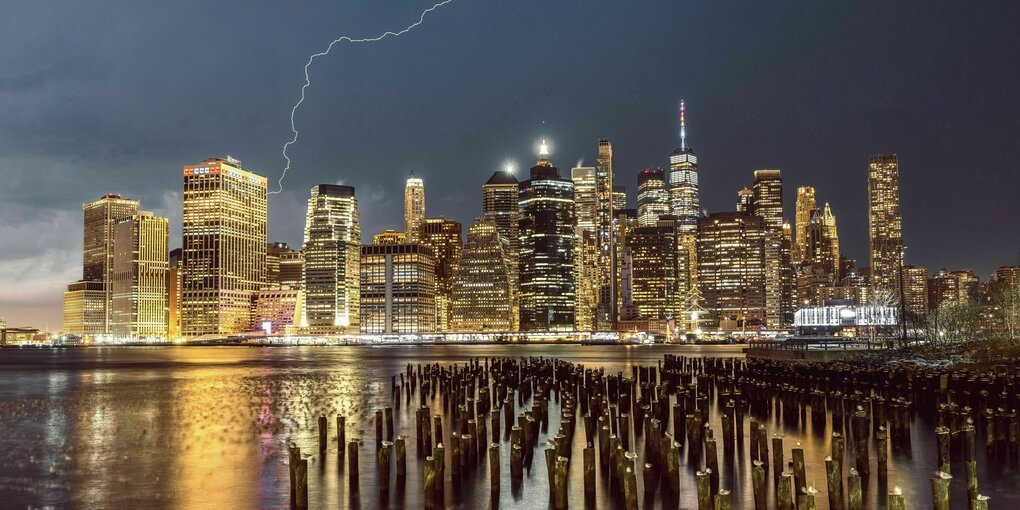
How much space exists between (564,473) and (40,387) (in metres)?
65.7

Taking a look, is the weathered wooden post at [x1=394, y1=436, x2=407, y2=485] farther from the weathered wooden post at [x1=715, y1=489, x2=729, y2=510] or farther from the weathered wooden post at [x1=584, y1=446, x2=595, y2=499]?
the weathered wooden post at [x1=715, y1=489, x2=729, y2=510]

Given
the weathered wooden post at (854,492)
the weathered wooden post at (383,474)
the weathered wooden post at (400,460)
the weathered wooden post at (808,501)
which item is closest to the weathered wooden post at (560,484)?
the weathered wooden post at (383,474)

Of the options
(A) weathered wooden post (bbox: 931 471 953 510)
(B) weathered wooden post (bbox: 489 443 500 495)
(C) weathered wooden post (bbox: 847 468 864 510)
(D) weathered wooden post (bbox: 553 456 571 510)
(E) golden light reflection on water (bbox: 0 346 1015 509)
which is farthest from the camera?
(E) golden light reflection on water (bbox: 0 346 1015 509)

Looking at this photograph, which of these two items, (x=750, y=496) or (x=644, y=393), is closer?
(x=750, y=496)

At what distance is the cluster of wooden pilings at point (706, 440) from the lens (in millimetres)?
21328

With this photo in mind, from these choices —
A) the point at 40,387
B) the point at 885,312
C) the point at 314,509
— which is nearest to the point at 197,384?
the point at 40,387

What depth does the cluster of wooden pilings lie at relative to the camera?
21.3 metres

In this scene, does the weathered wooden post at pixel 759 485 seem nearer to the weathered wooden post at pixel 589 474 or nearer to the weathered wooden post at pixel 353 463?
the weathered wooden post at pixel 589 474

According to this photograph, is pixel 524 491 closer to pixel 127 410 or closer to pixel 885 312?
pixel 127 410

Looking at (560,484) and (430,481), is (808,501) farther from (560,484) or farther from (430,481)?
(430,481)

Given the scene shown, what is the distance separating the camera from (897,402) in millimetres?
34219

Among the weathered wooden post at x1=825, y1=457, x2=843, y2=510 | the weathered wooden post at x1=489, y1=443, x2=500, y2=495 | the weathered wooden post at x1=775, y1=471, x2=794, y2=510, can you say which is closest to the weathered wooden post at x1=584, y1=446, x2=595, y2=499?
the weathered wooden post at x1=489, y1=443, x2=500, y2=495

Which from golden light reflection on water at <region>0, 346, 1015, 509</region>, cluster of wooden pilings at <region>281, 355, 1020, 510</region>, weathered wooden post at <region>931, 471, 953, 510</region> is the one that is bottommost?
golden light reflection on water at <region>0, 346, 1015, 509</region>

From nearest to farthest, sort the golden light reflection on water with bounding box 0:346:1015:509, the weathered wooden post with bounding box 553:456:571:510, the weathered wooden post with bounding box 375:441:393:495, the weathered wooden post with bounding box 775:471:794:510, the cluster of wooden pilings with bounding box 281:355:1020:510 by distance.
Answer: the weathered wooden post with bounding box 775:471:794:510 → the weathered wooden post with bounding box 553:456:571:510 → the cluster of wooden pilings with bounding box 281:355:1020:510 → the weathered wooden post with bounding box 375:441:393:495 → the golden light reflection on water with bounding box 0:346:1015:509
